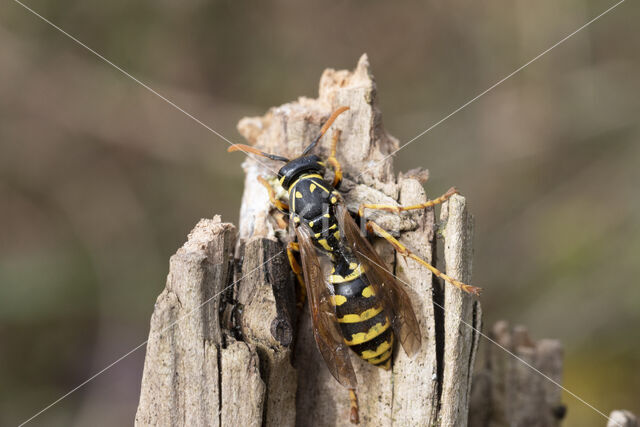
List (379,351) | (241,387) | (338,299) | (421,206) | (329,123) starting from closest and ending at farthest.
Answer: (241,387) → (379,351) → (421,206) → (338,299) → (329,123)

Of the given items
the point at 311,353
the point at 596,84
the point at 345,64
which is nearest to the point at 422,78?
the point at 345,64

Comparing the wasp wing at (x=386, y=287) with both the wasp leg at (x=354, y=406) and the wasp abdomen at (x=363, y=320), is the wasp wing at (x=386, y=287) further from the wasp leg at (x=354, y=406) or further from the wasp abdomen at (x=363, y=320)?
the wasp leg at (x=354, y=406)

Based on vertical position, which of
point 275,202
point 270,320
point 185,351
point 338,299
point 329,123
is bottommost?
point 185,351

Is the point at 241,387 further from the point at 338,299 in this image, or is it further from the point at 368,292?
the point at 368,292

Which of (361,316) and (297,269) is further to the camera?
(297,269)

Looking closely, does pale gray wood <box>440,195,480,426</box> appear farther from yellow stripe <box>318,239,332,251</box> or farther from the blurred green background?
the blurred green background

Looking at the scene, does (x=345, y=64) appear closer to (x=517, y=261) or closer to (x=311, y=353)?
(x=517, y=261)

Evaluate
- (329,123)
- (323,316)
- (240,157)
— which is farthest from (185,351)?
(240,157)

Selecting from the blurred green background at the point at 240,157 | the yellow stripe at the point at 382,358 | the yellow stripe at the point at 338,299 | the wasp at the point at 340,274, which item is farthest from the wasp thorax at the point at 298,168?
the blurred green background at the point at 240,157

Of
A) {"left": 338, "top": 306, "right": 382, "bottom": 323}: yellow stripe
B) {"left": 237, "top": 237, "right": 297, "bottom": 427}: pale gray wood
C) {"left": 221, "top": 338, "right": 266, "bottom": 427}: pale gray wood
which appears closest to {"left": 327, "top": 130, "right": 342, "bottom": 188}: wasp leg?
{"left": 237, "top": 237, "right": 297, "bottom": 427}: pale gray wood
